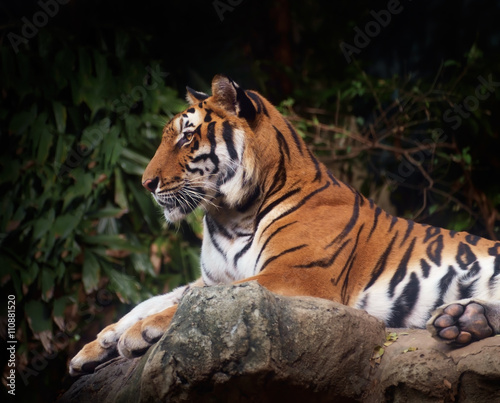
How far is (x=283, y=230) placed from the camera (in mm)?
2523

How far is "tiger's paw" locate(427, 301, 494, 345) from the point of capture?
6.70 feet

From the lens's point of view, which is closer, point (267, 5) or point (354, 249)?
point (354, 249)

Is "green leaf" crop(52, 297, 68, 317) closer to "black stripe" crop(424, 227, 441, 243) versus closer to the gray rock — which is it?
the gray rock

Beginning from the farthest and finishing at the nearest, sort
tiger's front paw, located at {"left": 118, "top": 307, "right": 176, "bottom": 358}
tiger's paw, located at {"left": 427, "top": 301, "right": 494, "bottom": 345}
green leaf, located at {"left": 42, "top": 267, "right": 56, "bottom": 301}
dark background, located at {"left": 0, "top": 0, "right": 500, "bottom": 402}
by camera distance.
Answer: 1. dark background, located at {"left": 0, "top": 0, "right": 500, "bottom": 402}
2. green leaf, located at {"left": 42, "top": 267, "right": 56, "bottom": 301}
3. tiger's front paw, located at {"left": 118, "top": 307, "right": 176, "bottom": 358}
4. tiger's paw, located at {"left": 427, "top": 301, "right": 494, "bottom": 345}

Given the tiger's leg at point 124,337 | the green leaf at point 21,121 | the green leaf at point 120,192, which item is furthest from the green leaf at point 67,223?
the tiger's leg at point 124,337

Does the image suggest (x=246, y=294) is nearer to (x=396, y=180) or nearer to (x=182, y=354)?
(x=182, y=354)

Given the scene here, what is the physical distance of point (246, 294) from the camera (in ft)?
6.49

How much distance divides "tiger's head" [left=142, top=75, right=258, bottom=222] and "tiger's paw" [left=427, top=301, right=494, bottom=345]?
0.90m

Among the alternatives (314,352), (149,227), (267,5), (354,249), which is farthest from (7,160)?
(314,352)

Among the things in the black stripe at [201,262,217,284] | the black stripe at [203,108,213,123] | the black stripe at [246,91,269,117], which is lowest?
the black stripe at [201,262,217,284]

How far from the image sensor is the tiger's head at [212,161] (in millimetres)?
2543

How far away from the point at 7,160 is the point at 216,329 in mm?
3291

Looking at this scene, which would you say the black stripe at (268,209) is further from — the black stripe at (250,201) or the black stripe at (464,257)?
the black stripe at (464,257)

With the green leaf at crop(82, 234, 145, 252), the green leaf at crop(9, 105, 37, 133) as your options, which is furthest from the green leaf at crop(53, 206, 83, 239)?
the green leaf at crop(9, 105, 37, 133)
